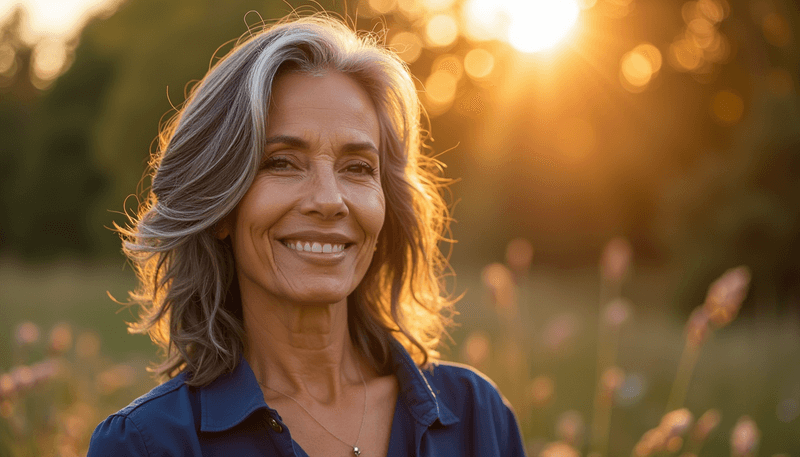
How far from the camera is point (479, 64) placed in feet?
69.1

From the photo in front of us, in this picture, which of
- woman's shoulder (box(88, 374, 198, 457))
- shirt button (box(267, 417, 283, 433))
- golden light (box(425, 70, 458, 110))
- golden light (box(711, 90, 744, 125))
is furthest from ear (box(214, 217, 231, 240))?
golden light (box(425, 70, 458, 110))

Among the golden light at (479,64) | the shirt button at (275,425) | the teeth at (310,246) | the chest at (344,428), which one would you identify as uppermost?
the golden light at (479,64)

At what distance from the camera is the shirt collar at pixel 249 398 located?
211cm

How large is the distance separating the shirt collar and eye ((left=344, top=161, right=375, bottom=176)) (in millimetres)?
704

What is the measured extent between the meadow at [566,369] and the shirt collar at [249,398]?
634mm

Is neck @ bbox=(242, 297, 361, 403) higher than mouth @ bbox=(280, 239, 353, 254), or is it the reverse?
mouth @ bbox=(280, 239, 353, 254)

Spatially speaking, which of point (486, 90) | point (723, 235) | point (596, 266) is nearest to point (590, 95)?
point (486, 90)

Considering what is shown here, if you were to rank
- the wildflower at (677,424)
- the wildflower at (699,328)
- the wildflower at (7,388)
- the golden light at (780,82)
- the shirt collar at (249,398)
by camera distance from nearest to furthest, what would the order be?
the shirt collar at (249,398) < the wildflower at (677,424) < the wildflower at (7,388) < the wildflower at (699,328) < the golden light at (780,82)

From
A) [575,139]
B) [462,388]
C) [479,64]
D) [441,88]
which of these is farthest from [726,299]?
[479,64]

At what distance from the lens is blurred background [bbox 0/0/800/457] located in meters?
4.27

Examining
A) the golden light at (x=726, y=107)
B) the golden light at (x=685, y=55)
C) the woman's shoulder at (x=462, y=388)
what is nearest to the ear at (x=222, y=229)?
the woman's shoulder at (x=462, y=388)

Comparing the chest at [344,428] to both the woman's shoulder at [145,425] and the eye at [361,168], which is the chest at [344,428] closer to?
the woman's shoulder at [145,425]

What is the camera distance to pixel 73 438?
293 cm

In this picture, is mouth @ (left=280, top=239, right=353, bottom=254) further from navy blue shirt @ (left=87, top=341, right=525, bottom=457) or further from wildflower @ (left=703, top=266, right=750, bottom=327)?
wildflower @ (left=703, top=266, right=750, bottom=327)
